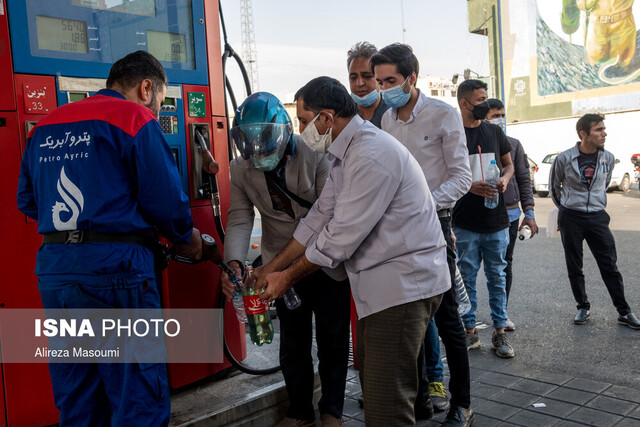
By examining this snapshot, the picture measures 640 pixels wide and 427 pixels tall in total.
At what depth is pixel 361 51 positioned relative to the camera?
187 inches

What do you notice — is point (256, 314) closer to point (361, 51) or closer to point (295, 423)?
point (295, 423)

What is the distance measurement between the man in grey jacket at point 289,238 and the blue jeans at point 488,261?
6.17 feet

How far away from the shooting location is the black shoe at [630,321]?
548cm

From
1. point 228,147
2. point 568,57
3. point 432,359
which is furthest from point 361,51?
point 568,57

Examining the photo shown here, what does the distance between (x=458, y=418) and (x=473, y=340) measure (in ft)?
5.47

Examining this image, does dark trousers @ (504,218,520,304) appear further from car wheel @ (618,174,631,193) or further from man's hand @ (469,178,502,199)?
Result: car wheel @ (618,174,631,193)

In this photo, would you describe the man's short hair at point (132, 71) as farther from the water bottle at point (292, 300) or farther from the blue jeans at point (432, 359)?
the blue jeans at point (432, 359)

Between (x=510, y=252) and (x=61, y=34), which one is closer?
(x=61, y=34)

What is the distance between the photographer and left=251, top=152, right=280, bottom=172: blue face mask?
3320 mm

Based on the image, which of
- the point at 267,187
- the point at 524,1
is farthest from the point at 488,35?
the point at 267,187

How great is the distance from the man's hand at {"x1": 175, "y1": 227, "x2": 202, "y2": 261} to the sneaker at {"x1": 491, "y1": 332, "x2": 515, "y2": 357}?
2790mm

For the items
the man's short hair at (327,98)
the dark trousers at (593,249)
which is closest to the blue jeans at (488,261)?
the dark trousers at (593,249)

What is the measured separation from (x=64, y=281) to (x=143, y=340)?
0.41 metres

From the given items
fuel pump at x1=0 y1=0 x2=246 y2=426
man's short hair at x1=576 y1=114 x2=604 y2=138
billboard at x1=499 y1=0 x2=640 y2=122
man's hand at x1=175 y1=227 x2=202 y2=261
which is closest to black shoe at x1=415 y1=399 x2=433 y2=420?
fuel pump at x1=0 y1=0 x2=246 y2=426
